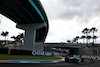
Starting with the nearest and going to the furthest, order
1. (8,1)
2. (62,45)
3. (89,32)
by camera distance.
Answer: (8,1), (62,45), (89,32)

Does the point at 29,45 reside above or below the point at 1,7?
below

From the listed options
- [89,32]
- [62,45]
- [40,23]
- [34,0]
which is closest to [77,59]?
[34,0]

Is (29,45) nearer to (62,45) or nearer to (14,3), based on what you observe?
(14,3)

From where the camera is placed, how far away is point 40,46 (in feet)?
161

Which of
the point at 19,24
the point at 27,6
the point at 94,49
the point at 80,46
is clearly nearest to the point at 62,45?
the point at 80,46

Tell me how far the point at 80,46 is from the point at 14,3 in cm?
4250

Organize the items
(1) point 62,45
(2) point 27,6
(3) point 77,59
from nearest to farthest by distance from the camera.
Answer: (3) point 77,59
(2) point 27,6
(1) point 62,45

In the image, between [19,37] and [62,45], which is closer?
[62,45]

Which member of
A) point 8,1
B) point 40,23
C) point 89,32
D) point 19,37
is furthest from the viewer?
point 19,37

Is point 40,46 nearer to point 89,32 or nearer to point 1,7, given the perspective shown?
point 1,7

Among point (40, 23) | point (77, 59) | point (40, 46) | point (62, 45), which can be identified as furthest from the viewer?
point (62, 45)

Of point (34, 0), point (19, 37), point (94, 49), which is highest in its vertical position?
point (34, 0)

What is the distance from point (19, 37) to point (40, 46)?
59.2 m

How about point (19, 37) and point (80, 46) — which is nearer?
point (80, 46)
